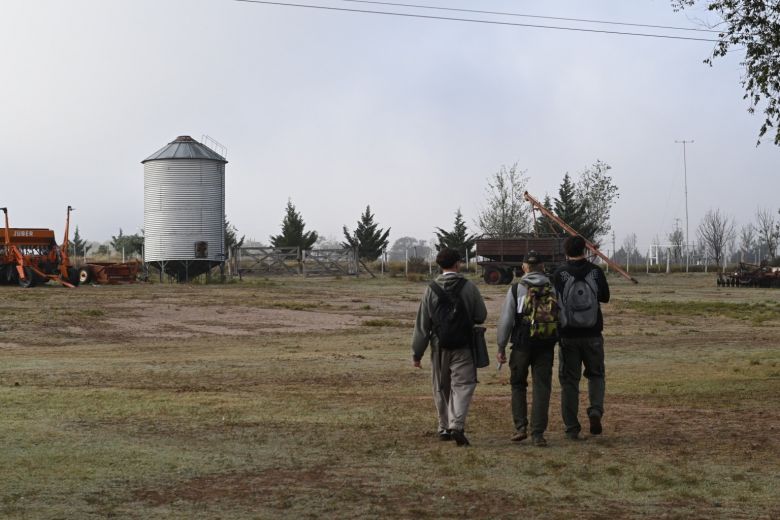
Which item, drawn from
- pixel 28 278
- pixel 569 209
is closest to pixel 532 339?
pixel 28 278

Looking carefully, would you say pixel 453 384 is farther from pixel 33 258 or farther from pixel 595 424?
pixel 33 258

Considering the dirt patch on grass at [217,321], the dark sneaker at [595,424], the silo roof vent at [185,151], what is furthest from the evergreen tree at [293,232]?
the dark sneaker at [595,424]

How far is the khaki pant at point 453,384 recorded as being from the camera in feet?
33.6

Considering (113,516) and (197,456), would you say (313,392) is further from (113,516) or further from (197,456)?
(113,516)

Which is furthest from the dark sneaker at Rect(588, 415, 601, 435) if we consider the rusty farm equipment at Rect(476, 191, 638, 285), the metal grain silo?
the metal grain silo

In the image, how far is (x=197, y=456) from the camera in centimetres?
961

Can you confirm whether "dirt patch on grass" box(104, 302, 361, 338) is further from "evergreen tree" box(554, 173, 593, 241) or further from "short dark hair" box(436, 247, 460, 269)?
"evergreen tree" box(554, 173, 593, 241)

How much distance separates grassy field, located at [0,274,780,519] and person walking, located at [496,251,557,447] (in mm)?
381

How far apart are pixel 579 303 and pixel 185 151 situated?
153ft

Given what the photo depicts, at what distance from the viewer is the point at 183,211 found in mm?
54500

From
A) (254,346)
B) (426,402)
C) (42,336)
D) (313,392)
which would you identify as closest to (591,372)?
(426,402)

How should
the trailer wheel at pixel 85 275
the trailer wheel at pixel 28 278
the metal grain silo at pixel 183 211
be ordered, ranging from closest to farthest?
the trailer wheel at pixel 28 278 → the trailer wheel at pixel 85 275 → the metal grain silo at pixel 183 211

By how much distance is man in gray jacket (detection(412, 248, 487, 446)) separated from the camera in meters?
10.3

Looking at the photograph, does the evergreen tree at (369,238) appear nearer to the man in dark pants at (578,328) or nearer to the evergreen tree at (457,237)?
the evergreen tree at (457,237)
